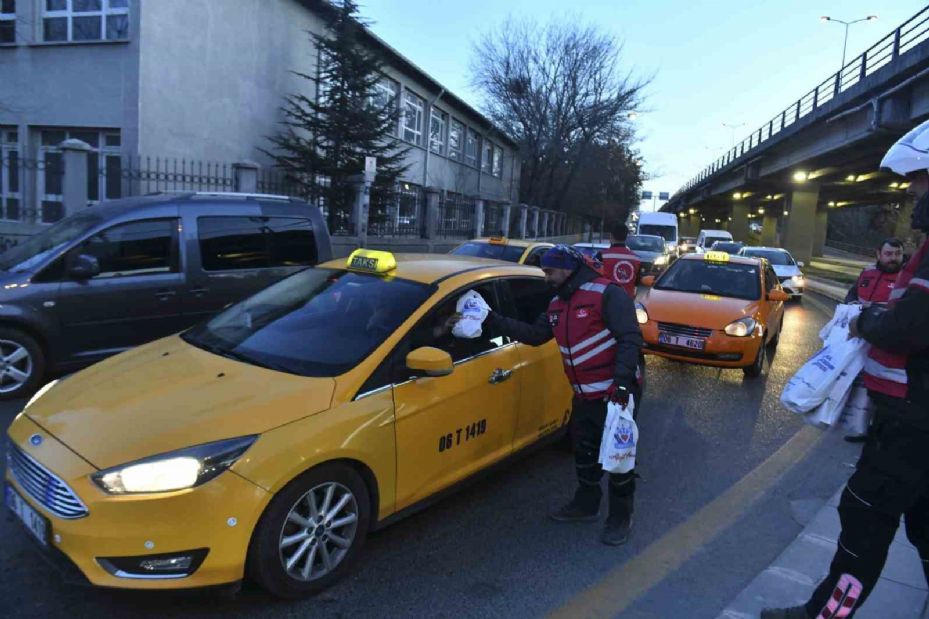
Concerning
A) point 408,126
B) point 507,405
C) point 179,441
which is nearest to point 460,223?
point 408,126

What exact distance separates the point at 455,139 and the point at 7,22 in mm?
21535

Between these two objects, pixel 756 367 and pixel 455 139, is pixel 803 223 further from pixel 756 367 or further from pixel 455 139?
pixel 756 367

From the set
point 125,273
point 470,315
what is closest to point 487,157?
point 125,273

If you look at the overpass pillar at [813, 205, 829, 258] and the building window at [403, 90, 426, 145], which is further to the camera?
the overpass pillar at [813, 205, 829, 258]

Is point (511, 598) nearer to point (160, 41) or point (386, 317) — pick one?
point (386, 317)

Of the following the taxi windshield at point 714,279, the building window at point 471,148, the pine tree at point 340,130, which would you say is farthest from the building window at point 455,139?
the taxi windshield at point 714,279

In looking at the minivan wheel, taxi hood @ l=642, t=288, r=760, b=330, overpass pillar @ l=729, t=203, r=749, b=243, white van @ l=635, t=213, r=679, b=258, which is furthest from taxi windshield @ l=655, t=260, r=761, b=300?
overpass pillar @ l=729, t=203, r=749, b=243

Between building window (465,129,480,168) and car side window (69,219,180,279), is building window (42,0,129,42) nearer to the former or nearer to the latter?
car side window (69,219,180,279)

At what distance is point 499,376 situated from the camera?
3955mm

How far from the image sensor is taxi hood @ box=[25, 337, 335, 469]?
270cm

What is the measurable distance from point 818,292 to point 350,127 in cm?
1669

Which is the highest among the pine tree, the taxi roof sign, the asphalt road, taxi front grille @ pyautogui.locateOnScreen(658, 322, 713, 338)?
the pine tree

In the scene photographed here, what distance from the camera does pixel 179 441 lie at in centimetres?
267

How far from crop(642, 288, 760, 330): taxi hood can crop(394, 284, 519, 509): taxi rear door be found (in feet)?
14.4
